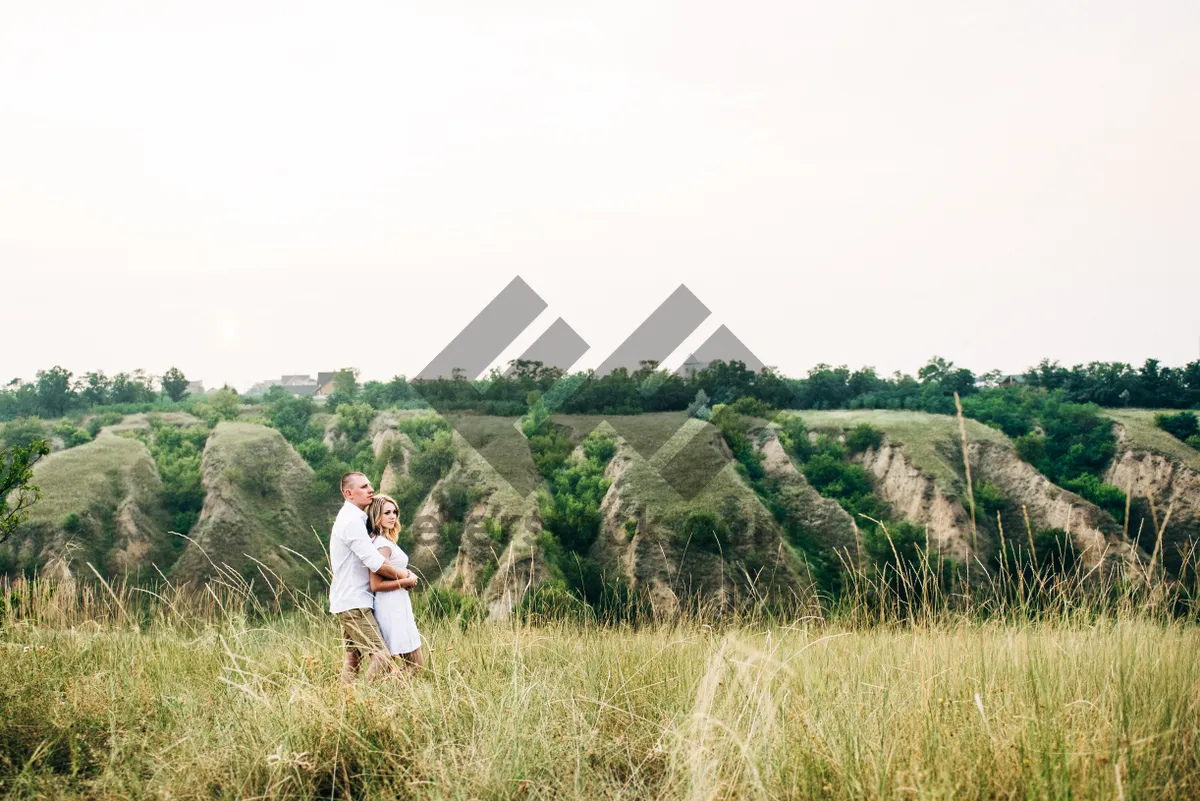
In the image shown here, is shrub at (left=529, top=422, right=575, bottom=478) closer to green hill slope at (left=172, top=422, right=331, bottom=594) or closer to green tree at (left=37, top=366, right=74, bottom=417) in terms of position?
green hill slope at (left=172, top=422, right=331, bottom=594)

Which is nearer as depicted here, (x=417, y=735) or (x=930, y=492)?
(x=417, y=735)

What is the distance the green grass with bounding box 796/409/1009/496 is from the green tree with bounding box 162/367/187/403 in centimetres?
4171

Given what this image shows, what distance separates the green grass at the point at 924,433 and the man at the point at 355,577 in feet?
136

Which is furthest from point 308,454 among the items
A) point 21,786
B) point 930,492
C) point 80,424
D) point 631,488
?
point 21,786

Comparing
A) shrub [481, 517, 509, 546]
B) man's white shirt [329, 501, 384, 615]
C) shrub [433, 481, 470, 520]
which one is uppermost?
man's white shirt [329, 501, 384, 615]

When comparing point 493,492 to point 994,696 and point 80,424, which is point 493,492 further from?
point 994,696

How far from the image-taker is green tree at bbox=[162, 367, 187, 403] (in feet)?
172

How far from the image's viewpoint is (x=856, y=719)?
2.68 meters

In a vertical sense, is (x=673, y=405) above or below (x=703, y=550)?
above

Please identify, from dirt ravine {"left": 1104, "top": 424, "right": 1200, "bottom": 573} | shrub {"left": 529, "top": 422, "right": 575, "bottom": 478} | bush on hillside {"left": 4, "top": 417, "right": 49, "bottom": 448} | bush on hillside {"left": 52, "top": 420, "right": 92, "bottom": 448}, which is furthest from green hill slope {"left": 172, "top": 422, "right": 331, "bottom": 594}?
dirt ravine {"left": 1104, "top": 424, "right": 1200, "bottom": 573}

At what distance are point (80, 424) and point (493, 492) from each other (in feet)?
93.8

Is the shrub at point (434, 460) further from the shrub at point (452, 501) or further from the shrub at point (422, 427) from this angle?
the shrub at point (452, 501)

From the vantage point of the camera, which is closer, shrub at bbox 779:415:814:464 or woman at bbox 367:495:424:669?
woman at bbox 367:495:424:669

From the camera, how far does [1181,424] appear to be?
43.3 m
